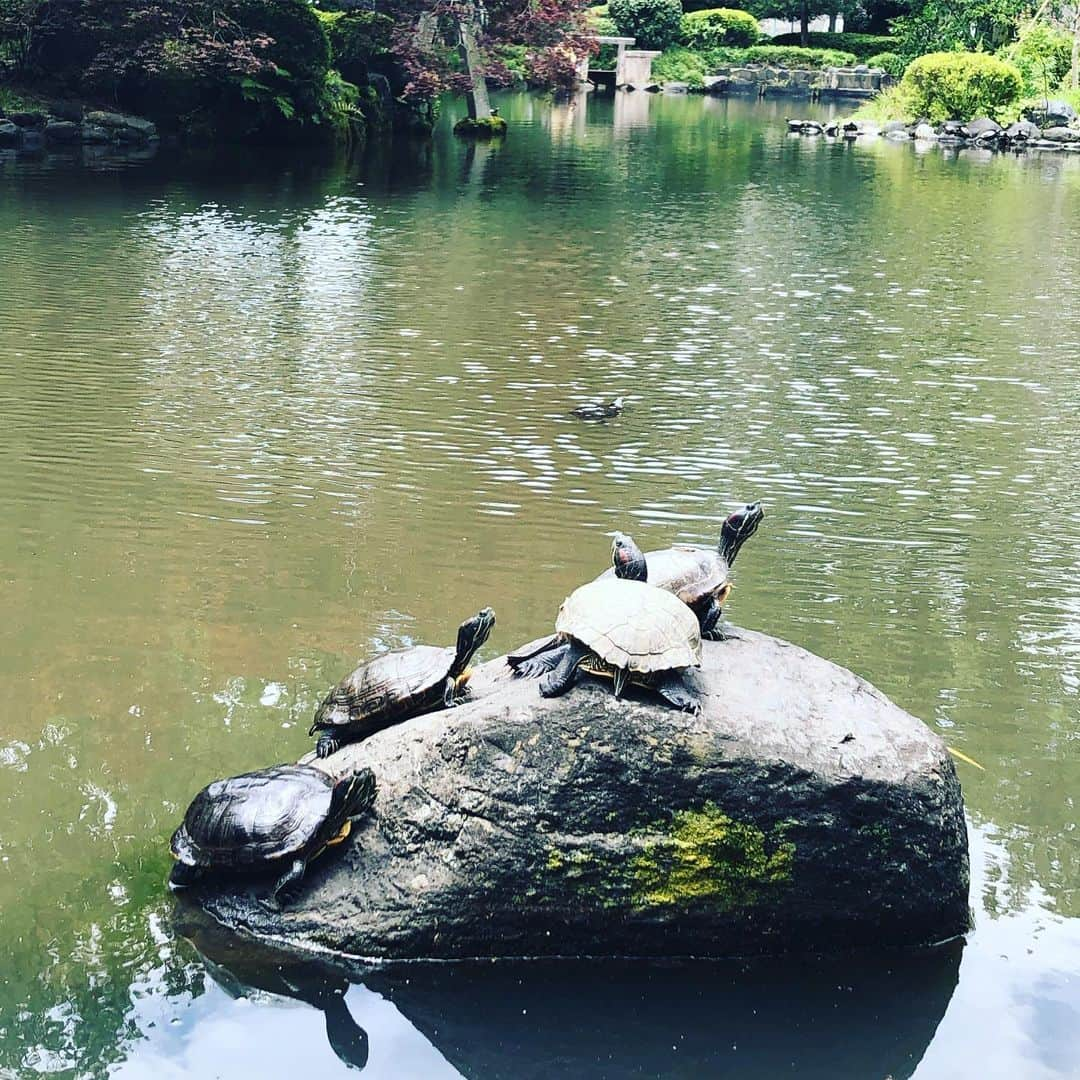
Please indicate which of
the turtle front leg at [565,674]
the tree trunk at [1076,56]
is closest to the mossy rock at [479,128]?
the tree trunk at [1076,56]

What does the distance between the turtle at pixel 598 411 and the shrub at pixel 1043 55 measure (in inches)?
1329

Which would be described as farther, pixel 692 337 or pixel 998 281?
pixel 998 281

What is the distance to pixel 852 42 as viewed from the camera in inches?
2205

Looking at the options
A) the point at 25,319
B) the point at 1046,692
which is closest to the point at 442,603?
the point at 1046,692

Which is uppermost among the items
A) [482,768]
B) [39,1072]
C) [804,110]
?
[804,110]

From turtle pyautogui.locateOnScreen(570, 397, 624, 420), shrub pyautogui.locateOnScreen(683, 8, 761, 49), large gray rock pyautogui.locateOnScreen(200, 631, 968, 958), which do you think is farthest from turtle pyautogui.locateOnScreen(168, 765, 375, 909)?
shrub pyautogui.locateOnScreen(683, 8, 761, 49)

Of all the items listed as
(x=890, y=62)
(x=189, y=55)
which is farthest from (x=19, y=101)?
(x=890, y=62)

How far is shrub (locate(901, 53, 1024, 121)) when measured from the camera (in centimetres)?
3497

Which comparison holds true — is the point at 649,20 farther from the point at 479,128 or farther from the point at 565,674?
the point at 565,674

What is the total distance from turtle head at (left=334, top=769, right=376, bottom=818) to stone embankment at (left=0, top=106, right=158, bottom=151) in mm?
23724

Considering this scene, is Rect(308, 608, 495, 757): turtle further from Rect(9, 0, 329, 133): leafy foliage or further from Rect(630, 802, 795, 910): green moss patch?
Rect(9, 0, 329, 133): leafy foliage

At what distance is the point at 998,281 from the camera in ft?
46.9

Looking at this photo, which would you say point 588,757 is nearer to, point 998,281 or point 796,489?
point 796,489

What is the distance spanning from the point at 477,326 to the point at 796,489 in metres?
4.92
